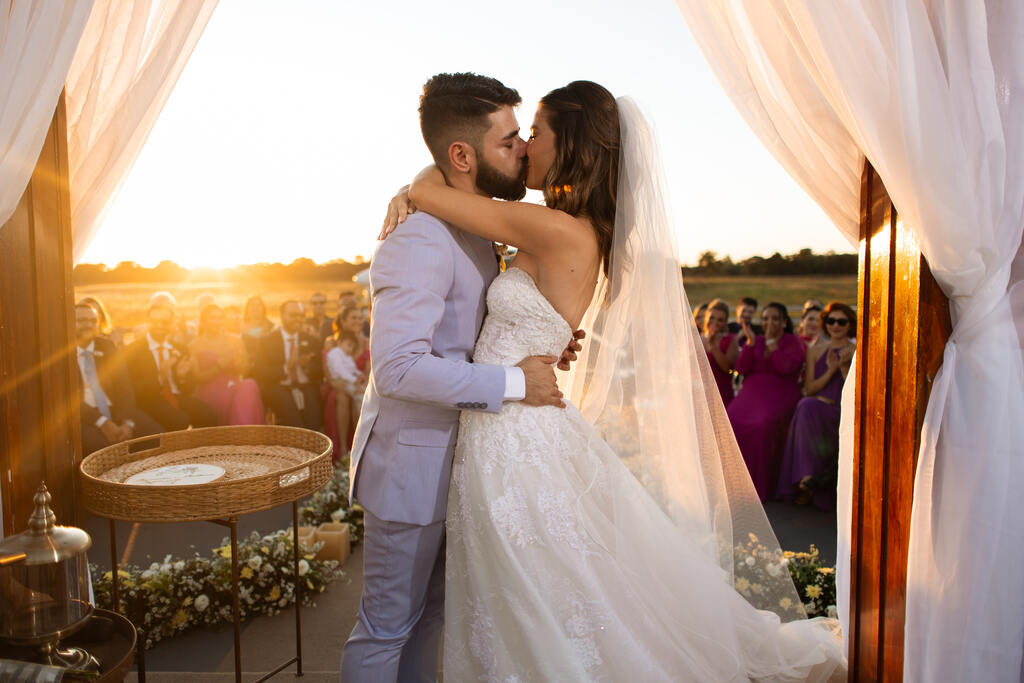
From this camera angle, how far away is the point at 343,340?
23.0ft

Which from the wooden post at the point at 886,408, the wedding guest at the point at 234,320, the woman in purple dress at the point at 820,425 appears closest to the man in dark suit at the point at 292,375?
the wedding guest at the point at 234,320

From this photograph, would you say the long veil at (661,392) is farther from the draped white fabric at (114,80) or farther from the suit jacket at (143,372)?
the suit jacket at (143,372)

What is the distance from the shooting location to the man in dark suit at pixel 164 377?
574cm

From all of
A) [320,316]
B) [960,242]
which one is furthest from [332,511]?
[960,242]

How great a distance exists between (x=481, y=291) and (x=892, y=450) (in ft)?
4.38

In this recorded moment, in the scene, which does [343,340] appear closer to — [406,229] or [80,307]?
[80,307]

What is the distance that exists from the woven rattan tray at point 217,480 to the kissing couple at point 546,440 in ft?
0.84

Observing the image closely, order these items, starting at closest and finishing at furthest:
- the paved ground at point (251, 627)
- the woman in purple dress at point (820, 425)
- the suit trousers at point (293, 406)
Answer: the paved ground at point (251, 627)
the woman in purple dress at point (820, 425)
the suit trousers at point (293, 406)

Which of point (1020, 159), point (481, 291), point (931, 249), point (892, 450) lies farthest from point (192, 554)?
point (1020, 159)

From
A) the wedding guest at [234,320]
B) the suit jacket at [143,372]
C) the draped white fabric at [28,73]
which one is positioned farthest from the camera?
the wedding guest at [234,320]

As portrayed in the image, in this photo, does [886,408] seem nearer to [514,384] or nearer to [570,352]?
[570,352]

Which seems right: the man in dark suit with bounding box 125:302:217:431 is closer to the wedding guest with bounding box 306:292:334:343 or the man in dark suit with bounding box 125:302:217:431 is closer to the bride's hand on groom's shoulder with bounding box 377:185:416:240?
the wedding guest with bounding box 306:292:334:343

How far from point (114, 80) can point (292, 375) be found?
5187mm

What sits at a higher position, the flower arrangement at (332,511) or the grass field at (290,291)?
the grass field at (290,291)
